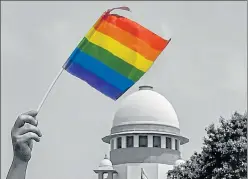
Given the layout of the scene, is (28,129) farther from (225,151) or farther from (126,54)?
(225,151)

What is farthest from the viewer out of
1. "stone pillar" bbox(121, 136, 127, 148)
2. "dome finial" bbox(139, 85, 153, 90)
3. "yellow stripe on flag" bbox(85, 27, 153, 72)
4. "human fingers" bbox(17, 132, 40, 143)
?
"dome finial" bbox(139, 85, 153, 90)

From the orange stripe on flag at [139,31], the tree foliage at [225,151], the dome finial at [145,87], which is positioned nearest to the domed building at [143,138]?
the dome finial at [145,87]

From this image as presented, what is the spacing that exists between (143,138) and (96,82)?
37484mm

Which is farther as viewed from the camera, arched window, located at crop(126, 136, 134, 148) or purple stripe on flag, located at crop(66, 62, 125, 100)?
arched window, located at crop(126, 136, 134, 148)

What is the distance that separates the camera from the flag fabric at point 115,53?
10.1 m

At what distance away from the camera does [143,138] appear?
4772 cm

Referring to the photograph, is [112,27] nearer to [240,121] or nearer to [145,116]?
[240,121]

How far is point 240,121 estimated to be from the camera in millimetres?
19703

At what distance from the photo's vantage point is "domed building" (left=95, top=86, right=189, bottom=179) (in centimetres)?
4672

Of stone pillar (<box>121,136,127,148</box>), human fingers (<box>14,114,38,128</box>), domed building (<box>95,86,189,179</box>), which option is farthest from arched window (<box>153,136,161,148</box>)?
human fingers (<box>14,114,38,128</box>)

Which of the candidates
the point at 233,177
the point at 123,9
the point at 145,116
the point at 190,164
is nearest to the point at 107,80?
the point at 123,9

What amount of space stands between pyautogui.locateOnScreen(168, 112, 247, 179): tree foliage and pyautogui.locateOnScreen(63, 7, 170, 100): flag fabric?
9.27 metres

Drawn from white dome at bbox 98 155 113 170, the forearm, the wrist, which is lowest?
the forearm

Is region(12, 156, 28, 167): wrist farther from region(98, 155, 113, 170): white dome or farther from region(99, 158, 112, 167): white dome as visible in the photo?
region(99, 158, 112, 167): white dome
